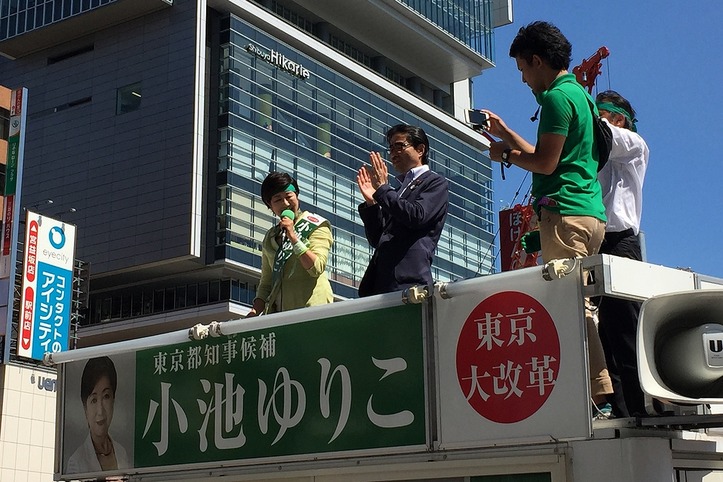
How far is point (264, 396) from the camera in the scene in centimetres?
435

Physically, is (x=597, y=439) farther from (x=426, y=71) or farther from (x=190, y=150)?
(x=426, y=71)

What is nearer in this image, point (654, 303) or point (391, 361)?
point (654, 303)

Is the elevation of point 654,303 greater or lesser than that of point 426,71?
lesser

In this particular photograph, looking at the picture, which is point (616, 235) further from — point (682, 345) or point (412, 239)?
point (682, 345)

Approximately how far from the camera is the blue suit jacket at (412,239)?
16.2 feet

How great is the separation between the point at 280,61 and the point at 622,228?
56263mm

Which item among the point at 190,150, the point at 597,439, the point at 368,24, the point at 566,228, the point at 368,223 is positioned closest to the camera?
the point at 597,439

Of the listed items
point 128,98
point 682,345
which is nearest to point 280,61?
point 128,98

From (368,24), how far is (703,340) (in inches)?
2721

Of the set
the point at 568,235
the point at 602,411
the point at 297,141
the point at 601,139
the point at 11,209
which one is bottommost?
the point at 602,411

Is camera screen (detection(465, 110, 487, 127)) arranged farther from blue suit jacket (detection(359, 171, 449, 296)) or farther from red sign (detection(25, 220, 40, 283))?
red sign (detection(25, 220, 40, 283))

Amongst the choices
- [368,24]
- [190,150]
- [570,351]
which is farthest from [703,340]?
[368,24]

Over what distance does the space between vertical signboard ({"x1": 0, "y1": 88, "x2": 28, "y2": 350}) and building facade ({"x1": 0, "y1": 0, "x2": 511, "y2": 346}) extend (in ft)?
34.7

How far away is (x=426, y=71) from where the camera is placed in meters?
78.4
